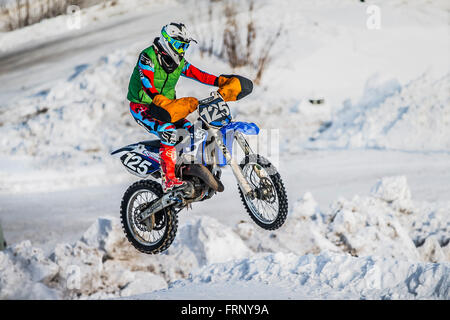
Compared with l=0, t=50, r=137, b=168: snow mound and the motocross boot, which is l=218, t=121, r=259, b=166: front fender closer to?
the motocross boot

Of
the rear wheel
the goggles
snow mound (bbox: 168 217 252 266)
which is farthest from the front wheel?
snow mound (bbox: 168 217 252 266)

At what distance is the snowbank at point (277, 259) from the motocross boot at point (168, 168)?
2.21 meters

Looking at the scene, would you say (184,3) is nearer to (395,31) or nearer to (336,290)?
(395,31)

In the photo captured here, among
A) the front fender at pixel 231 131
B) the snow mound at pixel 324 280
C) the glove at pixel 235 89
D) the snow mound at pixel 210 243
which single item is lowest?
the snow mound at pixel 324 280

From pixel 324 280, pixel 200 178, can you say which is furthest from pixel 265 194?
pixel 324 280

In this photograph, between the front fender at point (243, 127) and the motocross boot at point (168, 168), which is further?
the motocross boot at point (168, 168)

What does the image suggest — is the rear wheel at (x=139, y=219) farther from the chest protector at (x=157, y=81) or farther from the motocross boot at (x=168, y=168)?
the chest protector at (x=157, y=81)

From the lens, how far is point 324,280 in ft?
31.6

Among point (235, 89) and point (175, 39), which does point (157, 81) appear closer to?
point (175, 39)

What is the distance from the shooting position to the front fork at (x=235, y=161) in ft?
21.6

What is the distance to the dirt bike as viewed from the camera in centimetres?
657

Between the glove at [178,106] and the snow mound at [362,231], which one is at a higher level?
the glove at [178,106]

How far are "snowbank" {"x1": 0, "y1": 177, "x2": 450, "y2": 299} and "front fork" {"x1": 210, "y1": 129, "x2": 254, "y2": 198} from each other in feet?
7.86

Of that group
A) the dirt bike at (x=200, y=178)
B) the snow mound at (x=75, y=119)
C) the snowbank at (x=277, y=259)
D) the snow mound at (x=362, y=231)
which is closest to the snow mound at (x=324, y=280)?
the snowbank at (x=277, y=259)
